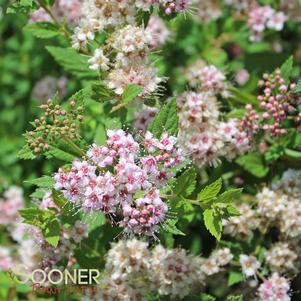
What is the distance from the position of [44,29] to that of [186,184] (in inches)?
52.5

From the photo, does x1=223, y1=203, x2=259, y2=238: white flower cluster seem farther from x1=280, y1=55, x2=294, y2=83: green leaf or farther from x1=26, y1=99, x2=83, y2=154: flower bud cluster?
Answer: x1=26, y1=99, x2=83, y2=154: flower bud cluster

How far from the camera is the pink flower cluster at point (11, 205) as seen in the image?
3842 millimetres

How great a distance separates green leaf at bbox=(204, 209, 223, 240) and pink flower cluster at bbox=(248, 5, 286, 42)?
5.50 feet

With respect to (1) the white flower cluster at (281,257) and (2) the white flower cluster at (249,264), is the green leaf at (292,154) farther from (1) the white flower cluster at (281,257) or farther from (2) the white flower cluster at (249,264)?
(2) the white flower cluster at (249,264)

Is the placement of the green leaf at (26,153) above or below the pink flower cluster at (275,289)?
above

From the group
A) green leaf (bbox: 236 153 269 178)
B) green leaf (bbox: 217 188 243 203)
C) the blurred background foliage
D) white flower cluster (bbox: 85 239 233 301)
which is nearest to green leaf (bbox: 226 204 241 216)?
green leaf (bbox: 217 188 243 203)

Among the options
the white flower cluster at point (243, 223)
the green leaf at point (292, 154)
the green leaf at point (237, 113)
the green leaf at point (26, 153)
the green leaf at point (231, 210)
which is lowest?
the white flower cluster at point (243, 223)

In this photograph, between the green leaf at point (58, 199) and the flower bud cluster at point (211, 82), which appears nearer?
the green leaf at point (58, 199)

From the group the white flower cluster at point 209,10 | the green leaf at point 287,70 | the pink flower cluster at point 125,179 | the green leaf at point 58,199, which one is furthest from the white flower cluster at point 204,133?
the white flower cluster at point 209,10

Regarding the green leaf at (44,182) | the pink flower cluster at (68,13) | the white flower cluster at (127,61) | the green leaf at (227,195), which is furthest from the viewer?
the pink flower cluster at (68,13)

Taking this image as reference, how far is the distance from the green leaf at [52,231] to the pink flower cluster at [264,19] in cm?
199

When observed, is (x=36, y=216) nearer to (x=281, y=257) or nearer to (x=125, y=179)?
(x=125, y=179)

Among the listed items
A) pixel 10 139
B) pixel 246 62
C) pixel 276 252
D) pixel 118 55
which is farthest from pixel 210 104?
pixel 10 139

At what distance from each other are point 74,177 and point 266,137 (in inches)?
51.3
